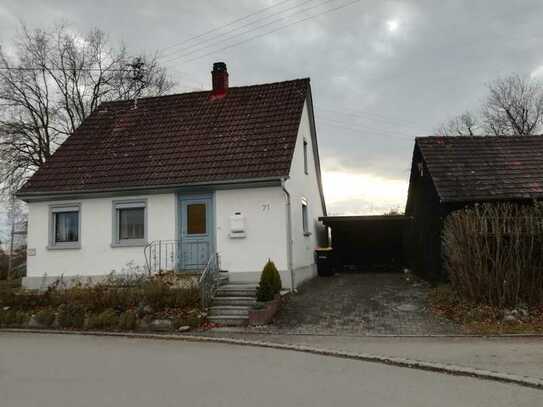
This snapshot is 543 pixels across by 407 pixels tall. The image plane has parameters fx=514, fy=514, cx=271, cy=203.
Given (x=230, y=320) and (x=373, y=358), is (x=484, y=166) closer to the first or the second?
(x=230, y=320)

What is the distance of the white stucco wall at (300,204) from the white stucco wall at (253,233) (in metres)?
0.78

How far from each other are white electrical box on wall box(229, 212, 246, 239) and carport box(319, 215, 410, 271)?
959 cm

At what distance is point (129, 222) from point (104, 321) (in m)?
4.75

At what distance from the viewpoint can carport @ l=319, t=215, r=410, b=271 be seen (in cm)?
2430

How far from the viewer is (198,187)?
52.3 ft

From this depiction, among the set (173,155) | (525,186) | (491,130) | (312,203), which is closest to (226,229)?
(173,155)

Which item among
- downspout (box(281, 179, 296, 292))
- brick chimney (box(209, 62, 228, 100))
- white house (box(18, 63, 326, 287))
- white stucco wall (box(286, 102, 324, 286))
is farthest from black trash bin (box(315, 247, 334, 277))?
brick chimney (box(209, 62, 228, 100))

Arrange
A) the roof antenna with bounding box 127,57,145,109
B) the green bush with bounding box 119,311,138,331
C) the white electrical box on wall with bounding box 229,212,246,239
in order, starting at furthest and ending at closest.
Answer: the roof antenna with bounding box 127,57,145,109, the white electrical box on wall with bounding box 229,212,246,239, the green bush with bounding box 119,311,138,331

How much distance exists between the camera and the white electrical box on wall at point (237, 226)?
15.3 meters

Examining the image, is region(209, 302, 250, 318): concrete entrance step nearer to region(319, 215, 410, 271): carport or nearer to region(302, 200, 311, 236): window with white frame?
region(302, 200, 311, 236): window with white frame

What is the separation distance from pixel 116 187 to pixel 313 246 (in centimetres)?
849

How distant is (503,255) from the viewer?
12180 millimetres

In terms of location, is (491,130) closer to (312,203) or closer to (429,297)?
(312,203)

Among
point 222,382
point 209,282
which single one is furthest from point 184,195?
point 222,382
